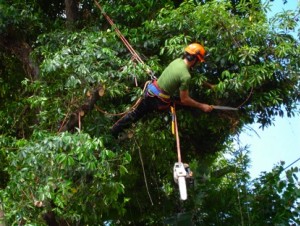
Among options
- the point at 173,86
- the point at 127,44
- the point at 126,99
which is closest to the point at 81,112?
the point at 126,99

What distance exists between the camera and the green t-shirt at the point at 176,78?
13.9 ft

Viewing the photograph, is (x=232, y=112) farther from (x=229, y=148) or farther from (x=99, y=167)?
(x=229, y=148)

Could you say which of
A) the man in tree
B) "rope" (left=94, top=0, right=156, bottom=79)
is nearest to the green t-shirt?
the man in tree

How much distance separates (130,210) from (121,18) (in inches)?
103

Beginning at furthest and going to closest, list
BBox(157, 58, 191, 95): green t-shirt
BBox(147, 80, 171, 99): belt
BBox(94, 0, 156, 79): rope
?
BBox(94, 0, 156, 79): rope < BBox(147, 80, 171, 99): belt < BBox(157, 58, 191, 95): green t-shirt

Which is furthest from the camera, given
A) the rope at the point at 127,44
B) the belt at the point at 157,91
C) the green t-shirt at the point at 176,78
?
the rope at the point at 127,44

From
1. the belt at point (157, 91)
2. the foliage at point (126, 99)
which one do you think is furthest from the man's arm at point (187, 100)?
the foliage at point (126, 99)

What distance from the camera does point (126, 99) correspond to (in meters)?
5.32

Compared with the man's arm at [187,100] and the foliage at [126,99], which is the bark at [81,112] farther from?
the man's arm at [187,100]

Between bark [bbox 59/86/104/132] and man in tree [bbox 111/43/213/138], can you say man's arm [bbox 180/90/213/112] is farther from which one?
bark [bbox 59/86/104/132]

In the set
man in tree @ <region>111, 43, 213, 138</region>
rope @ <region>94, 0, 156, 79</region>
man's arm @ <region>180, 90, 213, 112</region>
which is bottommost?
man's arm @ <region>180, 90, 213, 112</region>

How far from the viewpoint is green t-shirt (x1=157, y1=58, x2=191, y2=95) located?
4.23 m

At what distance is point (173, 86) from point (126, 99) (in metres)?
1.05

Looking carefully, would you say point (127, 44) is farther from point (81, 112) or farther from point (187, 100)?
point (187, 100)
